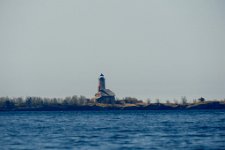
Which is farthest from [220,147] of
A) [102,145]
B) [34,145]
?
[34,145]

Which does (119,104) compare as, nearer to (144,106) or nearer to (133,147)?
(144,106)

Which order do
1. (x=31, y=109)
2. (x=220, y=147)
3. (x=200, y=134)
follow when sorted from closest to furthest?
(x=220, y=147) → (x=200, y=134) → (x=31, y=109)

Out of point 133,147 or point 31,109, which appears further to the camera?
point 31,109

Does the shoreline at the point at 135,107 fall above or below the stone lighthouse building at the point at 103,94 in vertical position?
below

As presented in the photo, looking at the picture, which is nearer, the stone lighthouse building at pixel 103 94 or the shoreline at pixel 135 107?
the stone lighthouse building at pixel 103 94

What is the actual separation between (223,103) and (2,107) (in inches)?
2734

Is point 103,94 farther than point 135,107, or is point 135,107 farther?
point 135,107

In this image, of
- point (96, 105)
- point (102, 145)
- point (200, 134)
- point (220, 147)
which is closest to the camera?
point (220, 147)

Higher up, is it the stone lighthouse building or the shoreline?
the stone lighthouse building

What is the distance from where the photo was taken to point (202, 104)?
14712 cm

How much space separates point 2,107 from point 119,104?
37.4 meters

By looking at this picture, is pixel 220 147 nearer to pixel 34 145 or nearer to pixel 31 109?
pixel 34 145

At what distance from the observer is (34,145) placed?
38.7 m

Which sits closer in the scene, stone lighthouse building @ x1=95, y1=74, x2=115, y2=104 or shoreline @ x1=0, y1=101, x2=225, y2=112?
stone lighthouse building @ x1=95, y1=74, x2=115, y2=104
